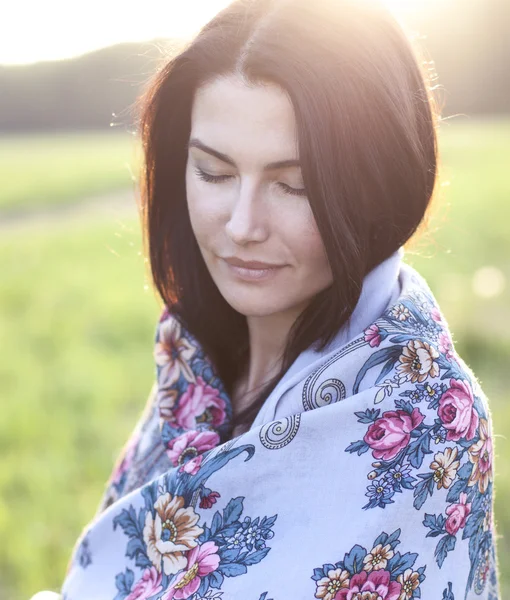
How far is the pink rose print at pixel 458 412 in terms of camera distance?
1447 millimetres

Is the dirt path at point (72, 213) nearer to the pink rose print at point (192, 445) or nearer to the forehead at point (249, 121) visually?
the pink rose print at point (192, 445)

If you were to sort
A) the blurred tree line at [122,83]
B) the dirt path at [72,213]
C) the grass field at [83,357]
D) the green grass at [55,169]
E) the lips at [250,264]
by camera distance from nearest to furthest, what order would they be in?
the lips at [250,264]
the grass field at [83,357]
the dirt path at [72,213]
the blurred tree line at [122,83]
the green grass at [55,169]

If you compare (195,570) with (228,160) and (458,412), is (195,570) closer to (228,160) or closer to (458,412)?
(458,412)

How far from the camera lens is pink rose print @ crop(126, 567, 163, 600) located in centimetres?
165

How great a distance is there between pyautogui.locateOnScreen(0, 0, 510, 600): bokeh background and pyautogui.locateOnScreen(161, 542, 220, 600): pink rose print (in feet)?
2.88

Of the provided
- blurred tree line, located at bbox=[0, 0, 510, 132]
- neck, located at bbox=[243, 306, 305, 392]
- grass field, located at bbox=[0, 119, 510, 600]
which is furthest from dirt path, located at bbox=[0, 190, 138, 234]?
neck, located at bbox=[243, 306, 305, 392]

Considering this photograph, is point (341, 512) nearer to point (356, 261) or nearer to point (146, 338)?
point (356, 261)

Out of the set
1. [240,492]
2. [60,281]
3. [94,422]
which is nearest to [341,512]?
[240,492]

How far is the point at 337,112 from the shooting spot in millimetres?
1436

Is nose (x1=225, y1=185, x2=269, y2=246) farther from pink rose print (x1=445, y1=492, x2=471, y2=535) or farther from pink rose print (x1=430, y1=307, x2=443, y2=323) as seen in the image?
pink rose print (x1=445, y1=492, x2=471, y2=535)

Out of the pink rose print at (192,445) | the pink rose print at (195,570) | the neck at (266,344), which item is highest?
the neck at (266,344)

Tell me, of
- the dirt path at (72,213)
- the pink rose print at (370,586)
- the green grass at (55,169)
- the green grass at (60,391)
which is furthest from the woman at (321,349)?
the dirt path at (72,213)

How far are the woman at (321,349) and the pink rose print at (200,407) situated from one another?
0.13 m

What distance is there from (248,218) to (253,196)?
0.05m
